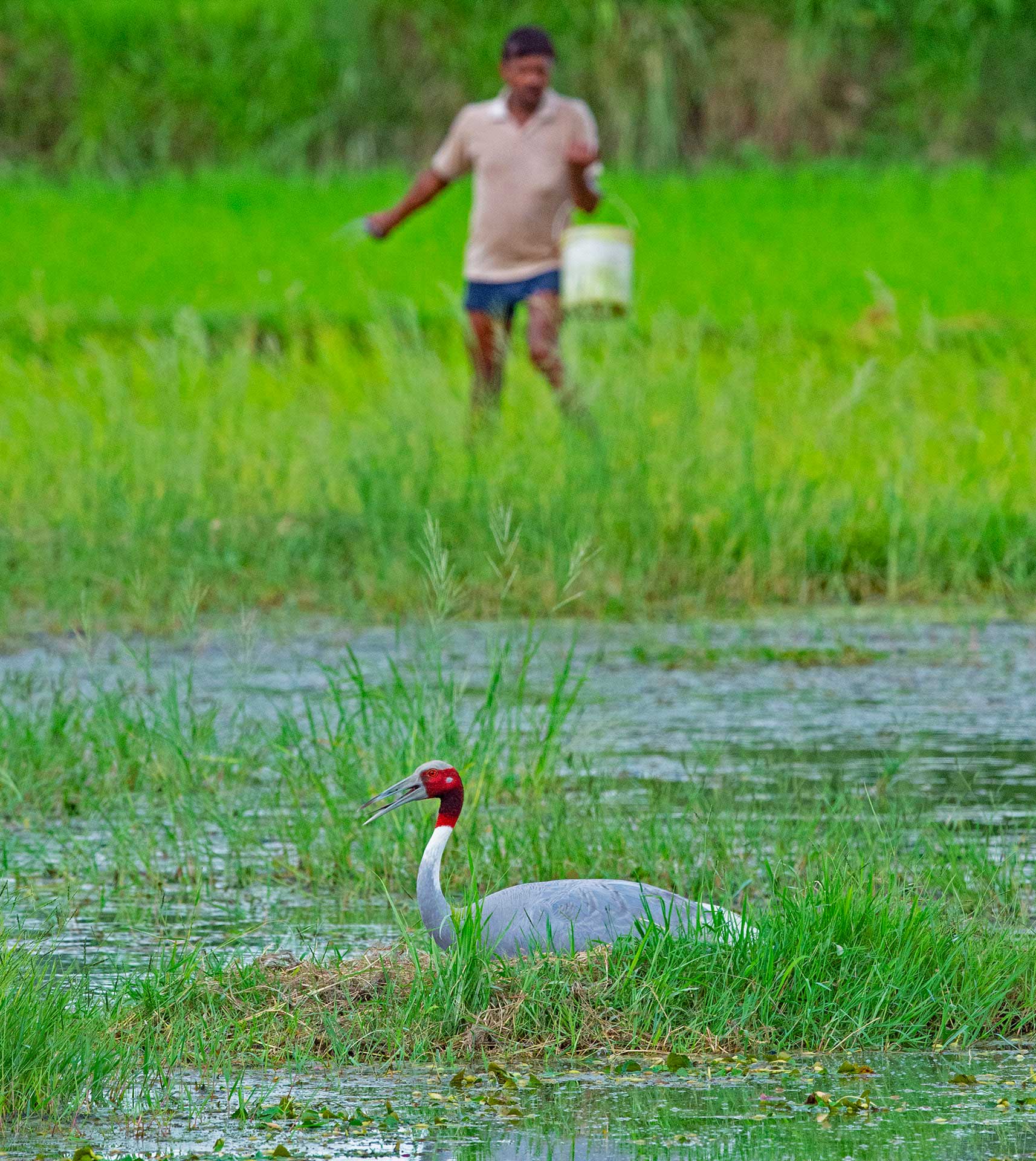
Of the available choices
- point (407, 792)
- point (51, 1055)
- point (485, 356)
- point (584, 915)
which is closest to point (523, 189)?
point (485, 356)

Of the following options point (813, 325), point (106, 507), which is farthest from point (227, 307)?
point (106, 507)

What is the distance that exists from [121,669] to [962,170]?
552 inches

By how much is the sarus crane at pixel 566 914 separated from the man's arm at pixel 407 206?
5.80m

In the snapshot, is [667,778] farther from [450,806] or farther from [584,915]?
[584,915]

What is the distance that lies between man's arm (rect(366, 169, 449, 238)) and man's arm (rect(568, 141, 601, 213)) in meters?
0.56

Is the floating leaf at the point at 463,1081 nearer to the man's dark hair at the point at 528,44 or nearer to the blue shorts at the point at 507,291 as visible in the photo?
the blue shorts at the point at 507,291

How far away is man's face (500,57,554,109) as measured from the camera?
385 inches

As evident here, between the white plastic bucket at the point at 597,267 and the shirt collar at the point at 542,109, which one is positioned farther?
the shirt collar at the point at 542,109

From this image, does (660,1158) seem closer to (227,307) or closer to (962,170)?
(227,307)

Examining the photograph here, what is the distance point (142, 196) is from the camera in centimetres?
2075

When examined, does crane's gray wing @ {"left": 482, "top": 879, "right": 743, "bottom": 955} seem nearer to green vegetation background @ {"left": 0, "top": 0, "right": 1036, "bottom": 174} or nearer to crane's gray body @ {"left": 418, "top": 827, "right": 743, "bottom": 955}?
crane's gray body @ {"left": 418, "top": 827, "right": 743, "bottom": 955}

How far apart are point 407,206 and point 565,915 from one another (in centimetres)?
602

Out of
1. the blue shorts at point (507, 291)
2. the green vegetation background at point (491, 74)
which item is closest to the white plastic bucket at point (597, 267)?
the blue shorts at point (507, 291)

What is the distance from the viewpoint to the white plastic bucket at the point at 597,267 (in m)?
9.83
